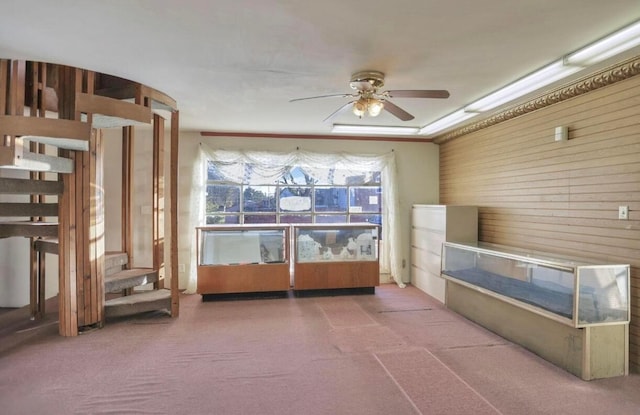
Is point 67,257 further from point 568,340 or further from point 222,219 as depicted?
point 568,340

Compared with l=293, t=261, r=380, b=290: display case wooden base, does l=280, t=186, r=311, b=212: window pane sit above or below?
above

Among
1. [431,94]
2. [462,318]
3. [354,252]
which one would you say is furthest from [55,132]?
[462,318]

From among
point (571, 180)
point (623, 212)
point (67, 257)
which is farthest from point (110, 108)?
point (623, 212)

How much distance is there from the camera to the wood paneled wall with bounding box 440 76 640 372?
294cm

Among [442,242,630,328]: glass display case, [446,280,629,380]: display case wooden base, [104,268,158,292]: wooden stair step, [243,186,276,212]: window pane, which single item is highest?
[243,186,276,212]: window pane

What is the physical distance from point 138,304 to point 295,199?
290 centimetres

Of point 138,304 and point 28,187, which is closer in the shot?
point 28,187

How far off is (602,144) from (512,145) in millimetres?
1233

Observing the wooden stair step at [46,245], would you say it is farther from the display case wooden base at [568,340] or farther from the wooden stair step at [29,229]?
the display case wooden base at [568,340]

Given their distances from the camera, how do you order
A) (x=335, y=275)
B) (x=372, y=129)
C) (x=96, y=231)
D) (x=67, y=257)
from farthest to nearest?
(x=335, y=275) < (x=372, y=129) < (x=96, y=231) < (x=67, y=257)

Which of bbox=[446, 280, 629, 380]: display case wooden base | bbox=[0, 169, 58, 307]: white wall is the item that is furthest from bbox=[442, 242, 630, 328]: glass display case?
bbox=[0, 169, 58, 307]: white wall

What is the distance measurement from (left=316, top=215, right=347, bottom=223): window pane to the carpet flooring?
2.12 meters

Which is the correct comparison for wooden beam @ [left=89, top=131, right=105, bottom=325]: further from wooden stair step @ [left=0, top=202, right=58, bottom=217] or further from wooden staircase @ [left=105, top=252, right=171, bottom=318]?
wooden stair step @ [left=0, top=202, right=58, bottom=217]

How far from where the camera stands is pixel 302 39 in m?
2.48
